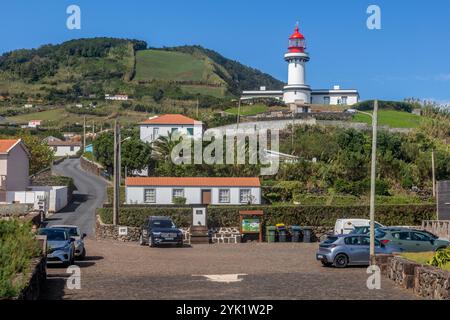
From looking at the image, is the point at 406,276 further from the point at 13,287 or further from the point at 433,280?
the point at 13,287

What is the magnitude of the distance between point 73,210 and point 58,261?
3104cm

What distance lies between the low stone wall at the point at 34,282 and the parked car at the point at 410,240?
15.2 metres

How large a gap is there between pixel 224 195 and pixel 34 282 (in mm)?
37243

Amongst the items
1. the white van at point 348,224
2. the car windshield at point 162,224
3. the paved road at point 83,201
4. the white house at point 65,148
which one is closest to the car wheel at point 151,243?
the car windshield at point 162,224

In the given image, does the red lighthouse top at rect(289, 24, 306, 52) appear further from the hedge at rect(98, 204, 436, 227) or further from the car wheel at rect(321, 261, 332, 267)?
the car wheel at rect(321, 261, 332, 267)

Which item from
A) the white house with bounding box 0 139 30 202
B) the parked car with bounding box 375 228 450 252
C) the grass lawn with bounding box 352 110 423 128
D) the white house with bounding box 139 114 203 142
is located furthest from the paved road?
the grass lawn with bounding box 352 110 423 128

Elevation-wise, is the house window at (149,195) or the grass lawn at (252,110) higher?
the grass lawn at (252,110)

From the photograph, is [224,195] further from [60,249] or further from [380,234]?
[60,249]

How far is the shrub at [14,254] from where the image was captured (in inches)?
529

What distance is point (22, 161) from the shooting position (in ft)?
209

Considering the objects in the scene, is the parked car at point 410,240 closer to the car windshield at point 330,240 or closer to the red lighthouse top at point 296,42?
the car windshield at point 330,240

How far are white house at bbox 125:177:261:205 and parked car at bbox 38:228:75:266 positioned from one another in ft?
83.8

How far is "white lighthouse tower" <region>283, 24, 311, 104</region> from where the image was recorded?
121250mm

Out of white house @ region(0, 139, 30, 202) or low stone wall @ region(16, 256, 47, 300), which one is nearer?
low stone wall @ region(16, 256, 47, 300)
